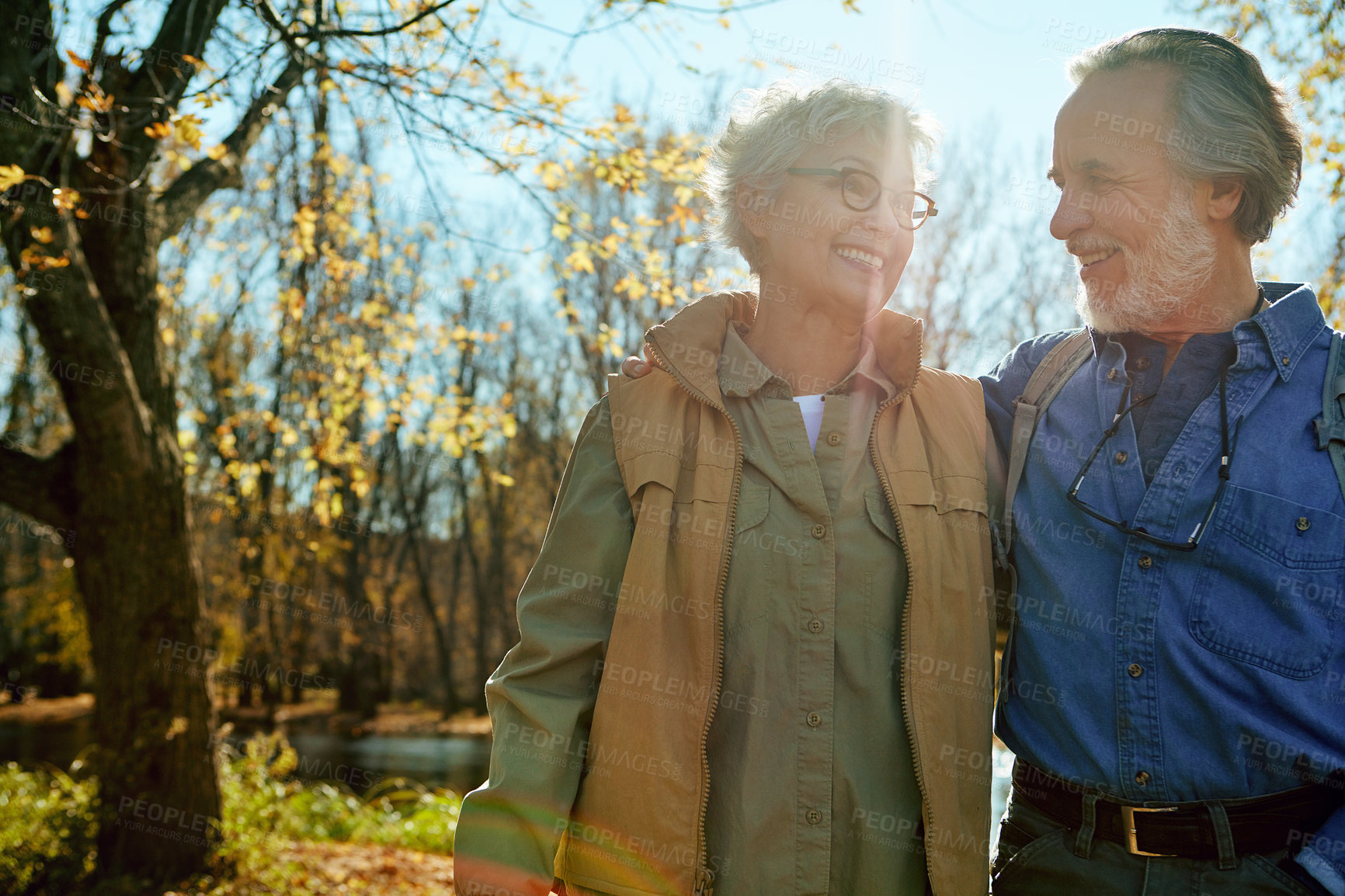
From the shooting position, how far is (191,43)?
5152 millimetres

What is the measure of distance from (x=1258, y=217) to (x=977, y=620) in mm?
1170

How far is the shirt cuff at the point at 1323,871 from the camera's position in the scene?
68.6 inches

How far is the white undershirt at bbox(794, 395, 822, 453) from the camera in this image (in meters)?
2.35

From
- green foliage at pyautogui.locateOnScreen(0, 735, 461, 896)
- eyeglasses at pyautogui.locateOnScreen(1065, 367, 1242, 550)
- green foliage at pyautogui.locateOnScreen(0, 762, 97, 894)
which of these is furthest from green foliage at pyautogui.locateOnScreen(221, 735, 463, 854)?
eyeglasses at pyautogui.locateOnScreen(1065, 367, 1242, 550)

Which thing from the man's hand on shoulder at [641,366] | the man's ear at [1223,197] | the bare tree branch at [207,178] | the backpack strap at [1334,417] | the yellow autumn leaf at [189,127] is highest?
the bare tree branch at [207,178]

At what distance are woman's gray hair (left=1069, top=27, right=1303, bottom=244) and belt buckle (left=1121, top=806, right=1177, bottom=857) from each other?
1338mm

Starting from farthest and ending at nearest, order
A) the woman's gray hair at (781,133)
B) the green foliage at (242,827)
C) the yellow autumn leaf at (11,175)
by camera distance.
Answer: the green foliage at (242,827)
the yellow autumn leaf at (11,175)
the woman's gray hair at (781,133)

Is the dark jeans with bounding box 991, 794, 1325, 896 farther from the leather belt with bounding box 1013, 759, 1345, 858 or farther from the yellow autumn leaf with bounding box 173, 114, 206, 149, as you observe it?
the yellow autumn leaf with bounding box 173, 114, 206, 149

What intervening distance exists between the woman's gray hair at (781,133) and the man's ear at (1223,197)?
0.71 metres

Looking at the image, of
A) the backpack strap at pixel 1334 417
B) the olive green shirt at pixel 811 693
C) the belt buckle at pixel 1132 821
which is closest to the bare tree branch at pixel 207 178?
the olive green shirt at pixel 811 693

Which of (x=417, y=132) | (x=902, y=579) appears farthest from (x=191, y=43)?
(x=902, y=579)

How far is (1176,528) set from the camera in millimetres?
2016

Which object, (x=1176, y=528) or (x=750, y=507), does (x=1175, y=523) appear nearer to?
(x=1176, y=528)

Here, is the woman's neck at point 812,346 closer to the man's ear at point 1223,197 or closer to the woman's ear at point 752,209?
the woman's ear at point 752,209
